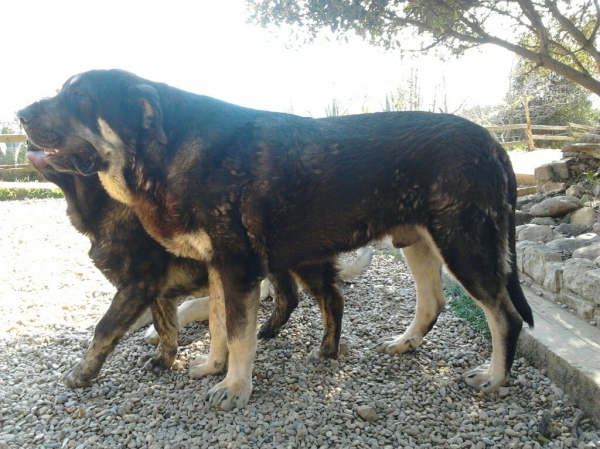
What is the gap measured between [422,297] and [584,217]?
3169 millimetres

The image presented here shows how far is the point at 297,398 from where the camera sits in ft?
10.5

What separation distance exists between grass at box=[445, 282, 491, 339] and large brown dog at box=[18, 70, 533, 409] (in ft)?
2.79

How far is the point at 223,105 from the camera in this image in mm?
3215

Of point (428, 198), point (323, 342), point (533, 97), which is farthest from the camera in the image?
point (533, 97)

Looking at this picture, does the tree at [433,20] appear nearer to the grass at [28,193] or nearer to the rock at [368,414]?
the rock at [368,414]

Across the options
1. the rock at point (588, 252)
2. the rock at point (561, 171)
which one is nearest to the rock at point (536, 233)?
the rock at point (588, 252)

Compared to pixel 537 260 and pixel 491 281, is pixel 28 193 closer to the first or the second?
pixel 537 260

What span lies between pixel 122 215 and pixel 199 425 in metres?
1.42

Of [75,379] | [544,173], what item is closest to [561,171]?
[544,173]

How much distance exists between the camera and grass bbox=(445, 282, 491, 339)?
418 centimetres

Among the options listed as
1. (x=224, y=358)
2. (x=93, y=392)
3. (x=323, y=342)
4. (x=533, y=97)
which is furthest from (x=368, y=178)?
(x=533, y=97)

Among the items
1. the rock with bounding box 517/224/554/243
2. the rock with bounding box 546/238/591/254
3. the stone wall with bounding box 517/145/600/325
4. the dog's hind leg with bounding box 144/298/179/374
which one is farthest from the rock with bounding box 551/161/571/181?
the dog's hind leg with bounding box 144/298/179/374

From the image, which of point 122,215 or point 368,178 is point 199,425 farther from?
point 368,178

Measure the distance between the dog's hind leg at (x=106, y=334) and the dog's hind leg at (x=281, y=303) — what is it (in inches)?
43.3
